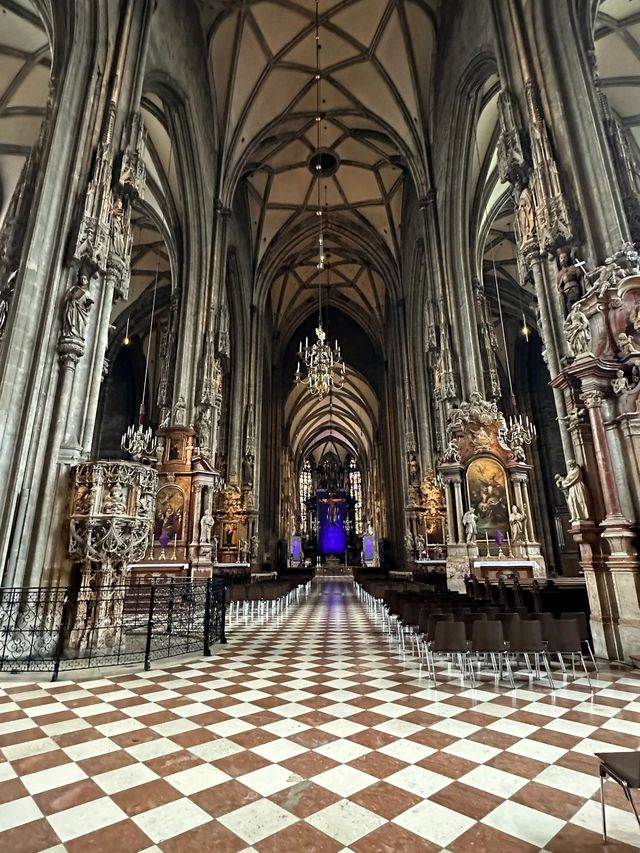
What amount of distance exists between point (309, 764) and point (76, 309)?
7.09 meters

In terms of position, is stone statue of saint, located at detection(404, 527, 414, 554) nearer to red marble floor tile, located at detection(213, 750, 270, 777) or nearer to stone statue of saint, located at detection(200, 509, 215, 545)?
stone statue of saint, located at detection(200, 509, 215, 545)

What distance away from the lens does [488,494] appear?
1342cm

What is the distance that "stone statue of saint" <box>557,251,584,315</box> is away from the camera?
710 cm

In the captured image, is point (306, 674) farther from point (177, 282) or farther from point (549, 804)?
point (177, 282)

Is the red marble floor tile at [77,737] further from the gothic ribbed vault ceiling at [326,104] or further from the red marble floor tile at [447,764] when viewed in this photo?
the gothic ribbed vault ceiling at [326,104]

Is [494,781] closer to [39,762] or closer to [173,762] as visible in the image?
[173,762]

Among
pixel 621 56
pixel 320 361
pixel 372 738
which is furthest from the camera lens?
pixel 320 361

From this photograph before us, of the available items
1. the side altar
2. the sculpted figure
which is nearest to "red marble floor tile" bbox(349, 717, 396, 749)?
the sculpted figure

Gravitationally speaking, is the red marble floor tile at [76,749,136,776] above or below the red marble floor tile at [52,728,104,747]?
above

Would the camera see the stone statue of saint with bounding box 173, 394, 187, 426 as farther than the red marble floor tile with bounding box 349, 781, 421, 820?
Yes

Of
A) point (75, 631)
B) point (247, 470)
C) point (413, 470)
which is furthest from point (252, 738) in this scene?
point (413, 470)

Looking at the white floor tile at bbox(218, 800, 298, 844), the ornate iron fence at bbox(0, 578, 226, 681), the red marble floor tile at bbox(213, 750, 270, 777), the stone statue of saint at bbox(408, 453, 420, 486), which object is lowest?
the red marble floor tile at bbox(213, 750, 270, 777)

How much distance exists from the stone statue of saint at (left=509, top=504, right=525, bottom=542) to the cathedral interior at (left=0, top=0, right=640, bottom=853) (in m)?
0.28

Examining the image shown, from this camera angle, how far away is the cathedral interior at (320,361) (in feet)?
10.9
